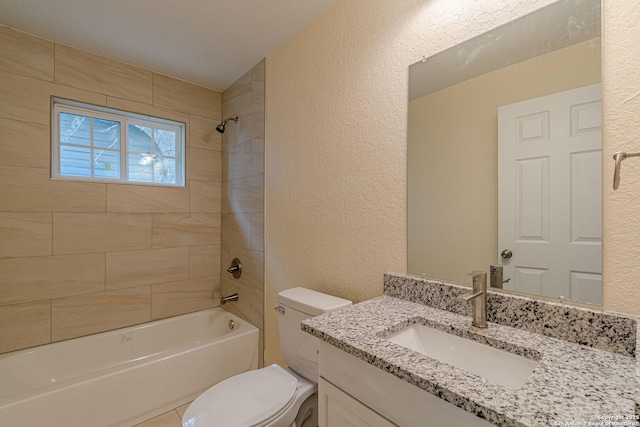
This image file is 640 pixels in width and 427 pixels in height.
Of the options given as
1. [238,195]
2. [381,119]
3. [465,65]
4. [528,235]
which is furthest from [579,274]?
[238,195]

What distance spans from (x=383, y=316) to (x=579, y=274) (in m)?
0.61

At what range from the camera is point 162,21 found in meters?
1.78

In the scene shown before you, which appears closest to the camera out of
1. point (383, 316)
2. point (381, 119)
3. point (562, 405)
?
point (562, 405)

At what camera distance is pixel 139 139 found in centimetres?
248

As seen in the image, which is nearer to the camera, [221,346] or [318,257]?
[318,257]

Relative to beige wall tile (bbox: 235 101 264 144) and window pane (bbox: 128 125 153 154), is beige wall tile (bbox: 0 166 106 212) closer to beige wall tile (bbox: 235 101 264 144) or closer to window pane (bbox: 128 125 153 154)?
window pane (bbox: 128 125 153 154)

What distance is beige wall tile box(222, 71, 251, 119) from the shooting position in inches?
95.9

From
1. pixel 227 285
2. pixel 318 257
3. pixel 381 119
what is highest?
pixel 381 119

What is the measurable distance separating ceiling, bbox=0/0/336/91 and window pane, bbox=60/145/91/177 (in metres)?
0.75

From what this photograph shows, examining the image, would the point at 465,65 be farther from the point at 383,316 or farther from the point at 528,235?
the point at 383,316

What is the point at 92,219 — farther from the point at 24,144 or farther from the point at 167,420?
the point at 167,420

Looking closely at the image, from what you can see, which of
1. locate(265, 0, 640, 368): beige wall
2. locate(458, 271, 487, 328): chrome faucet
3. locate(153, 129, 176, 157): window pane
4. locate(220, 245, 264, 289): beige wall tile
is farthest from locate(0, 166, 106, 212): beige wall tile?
locate(458, 271, 487, 328): chrome faucet

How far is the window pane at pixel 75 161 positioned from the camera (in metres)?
2.13

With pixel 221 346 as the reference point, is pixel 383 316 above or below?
above
